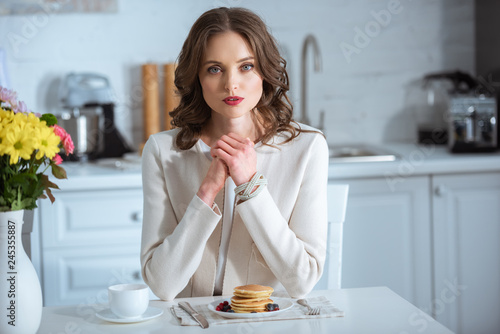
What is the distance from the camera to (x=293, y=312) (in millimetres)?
1188

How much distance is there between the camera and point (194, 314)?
118 cm

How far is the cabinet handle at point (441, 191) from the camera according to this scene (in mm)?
2557

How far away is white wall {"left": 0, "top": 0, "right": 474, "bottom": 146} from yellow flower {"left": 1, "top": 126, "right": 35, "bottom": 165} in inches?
80.3

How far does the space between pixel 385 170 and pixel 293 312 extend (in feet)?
4.65

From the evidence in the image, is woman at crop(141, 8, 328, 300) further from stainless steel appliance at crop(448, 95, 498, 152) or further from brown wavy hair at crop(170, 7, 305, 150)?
stainless steel appliance at crop(448, 95, 498, 152)

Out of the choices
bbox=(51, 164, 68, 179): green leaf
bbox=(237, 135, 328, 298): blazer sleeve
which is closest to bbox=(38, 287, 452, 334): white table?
bbox=(237, 135, 328, 298): blazer sleeve

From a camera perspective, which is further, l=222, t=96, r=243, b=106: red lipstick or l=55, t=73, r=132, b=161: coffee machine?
l=55, t=73, r=132, b=161: coffee machine

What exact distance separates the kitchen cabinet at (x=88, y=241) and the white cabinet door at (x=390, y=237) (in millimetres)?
813

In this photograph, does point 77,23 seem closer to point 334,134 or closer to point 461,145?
point 334,134

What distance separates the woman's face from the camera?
1.43 m
